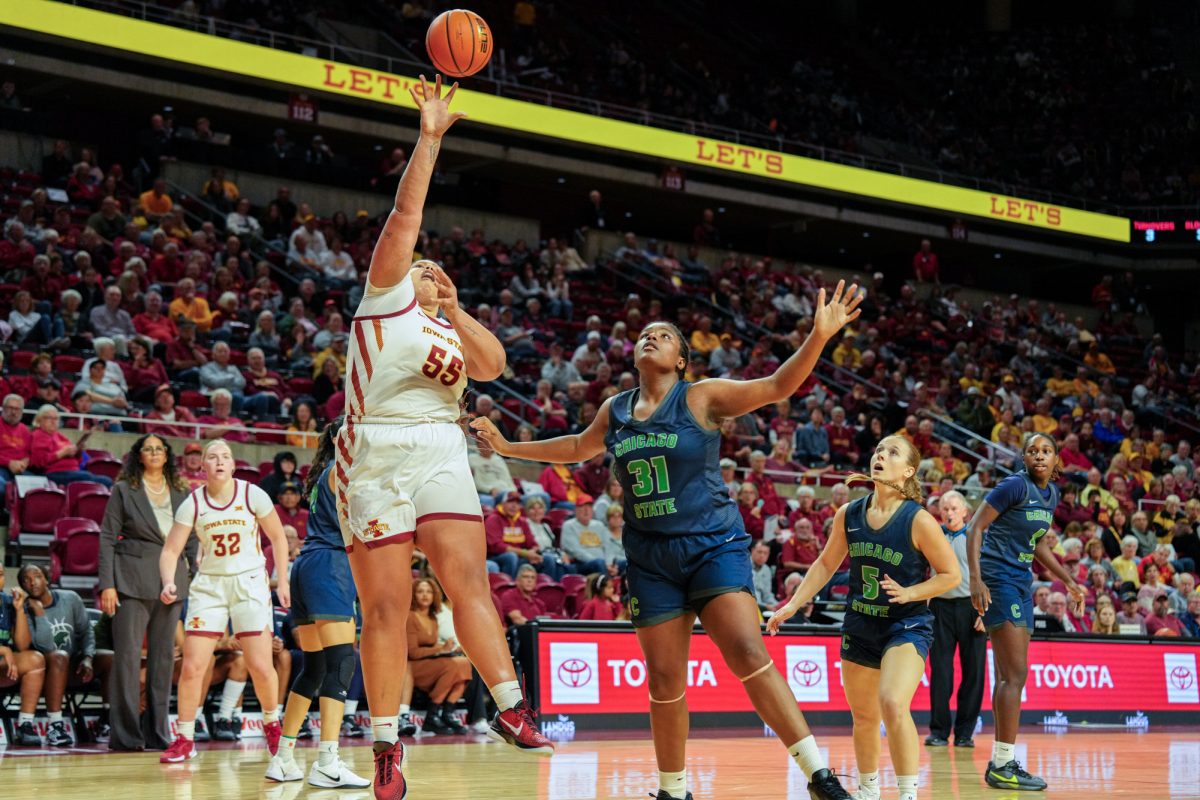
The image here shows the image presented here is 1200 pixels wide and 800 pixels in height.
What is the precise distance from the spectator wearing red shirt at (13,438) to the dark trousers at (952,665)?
828cm

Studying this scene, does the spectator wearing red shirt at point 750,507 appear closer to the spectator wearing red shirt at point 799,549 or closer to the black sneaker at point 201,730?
the spectator wearing red shirt at point 799,549

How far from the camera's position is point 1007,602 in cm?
824

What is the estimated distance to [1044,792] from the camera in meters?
7.36

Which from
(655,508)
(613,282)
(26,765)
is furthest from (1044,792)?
(613,282)

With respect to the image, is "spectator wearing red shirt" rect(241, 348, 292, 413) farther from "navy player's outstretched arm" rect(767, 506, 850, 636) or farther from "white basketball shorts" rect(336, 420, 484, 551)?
"white basketball shorts" rect(336, 420, 484, 551)

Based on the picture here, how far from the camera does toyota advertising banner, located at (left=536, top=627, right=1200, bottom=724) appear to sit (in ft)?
38.5

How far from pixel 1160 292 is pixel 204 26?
25.0 meters

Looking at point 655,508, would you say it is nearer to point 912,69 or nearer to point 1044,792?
point 1044,792

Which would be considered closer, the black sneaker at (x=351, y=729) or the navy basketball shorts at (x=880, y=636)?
the navy basketball shorts at (x=880, y=636)

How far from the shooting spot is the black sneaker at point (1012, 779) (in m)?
7.52

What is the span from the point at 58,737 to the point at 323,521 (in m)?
3.82

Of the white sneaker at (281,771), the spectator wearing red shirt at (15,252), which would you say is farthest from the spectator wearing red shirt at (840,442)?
the white sneaker at (281,771)

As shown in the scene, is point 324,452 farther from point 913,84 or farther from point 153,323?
point 913,84

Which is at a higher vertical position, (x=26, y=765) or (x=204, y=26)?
(x=204, y=26)
